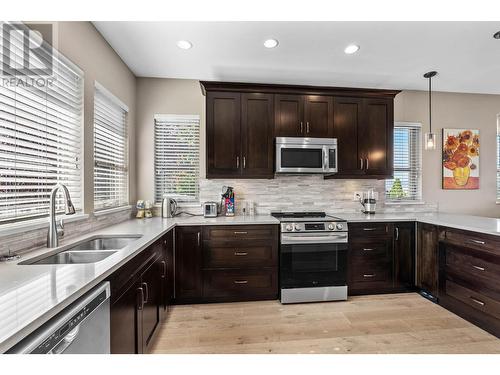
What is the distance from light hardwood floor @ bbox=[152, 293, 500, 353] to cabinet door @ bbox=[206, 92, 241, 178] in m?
1.53

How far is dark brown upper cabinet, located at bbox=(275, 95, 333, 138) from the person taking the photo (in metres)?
2.99

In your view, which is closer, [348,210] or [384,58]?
[384,58]

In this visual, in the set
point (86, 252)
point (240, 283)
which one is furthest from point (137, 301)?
point (240, 283)

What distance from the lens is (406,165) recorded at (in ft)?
11.7

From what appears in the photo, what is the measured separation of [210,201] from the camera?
3.19 m

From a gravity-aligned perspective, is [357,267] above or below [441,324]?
above

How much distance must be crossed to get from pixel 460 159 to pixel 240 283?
3.66 metres

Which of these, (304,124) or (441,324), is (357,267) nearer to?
(441,324)

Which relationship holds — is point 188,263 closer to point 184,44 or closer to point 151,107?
point 151,107

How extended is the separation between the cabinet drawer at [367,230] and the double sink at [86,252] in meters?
2.26

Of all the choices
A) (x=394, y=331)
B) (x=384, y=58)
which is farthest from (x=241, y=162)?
(x=394, y=331)

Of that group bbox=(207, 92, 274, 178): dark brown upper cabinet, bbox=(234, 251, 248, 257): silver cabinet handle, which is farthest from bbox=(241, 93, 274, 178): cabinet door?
bbox=(234, 251, 248, 257): silver cabinet handle
